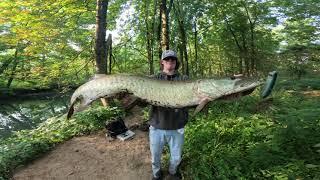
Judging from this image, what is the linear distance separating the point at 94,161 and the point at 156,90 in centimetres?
427

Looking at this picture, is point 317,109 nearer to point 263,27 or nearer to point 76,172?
point 76,172

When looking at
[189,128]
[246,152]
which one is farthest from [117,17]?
[246,152]

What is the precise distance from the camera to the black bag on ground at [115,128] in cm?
867

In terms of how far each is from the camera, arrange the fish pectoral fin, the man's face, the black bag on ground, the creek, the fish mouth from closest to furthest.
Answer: the fish mouth < the fish pectoral fin < the man's face < the black bag on ground < the creek

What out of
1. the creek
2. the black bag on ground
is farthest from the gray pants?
the creek

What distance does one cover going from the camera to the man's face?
4.72 meters

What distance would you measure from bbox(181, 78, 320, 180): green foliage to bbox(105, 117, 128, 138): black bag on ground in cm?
175

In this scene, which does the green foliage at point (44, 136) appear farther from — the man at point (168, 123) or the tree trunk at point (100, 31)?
the man at point (168, 123)

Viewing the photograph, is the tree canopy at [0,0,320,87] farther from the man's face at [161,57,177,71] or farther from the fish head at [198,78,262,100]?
the fish head at [198,78,262,100]

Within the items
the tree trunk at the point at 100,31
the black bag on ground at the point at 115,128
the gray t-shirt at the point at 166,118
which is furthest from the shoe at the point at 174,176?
the tree trunk at the point at 100,31

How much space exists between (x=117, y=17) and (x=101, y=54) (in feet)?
31.7

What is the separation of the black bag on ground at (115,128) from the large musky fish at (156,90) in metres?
4.83

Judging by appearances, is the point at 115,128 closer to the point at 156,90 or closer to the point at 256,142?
the point at 256,142

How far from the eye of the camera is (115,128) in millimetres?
8742
